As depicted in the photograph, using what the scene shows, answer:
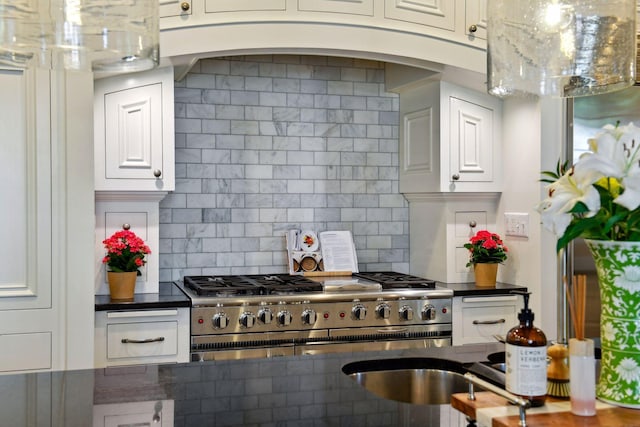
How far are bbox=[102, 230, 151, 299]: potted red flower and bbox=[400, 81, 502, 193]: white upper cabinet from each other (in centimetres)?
173

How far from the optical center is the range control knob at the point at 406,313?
12.7 feet

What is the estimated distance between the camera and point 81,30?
1.59 meters

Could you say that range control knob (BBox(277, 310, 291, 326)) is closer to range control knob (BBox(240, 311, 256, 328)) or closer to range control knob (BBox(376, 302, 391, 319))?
range control knob (BBox(240, 311, 256, 328))

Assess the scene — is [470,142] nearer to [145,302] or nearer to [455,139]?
[455,139]

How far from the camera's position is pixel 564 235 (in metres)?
1.62

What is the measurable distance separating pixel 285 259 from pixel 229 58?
1.25 m

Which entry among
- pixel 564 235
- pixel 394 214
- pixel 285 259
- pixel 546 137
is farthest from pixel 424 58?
pixel 564 235

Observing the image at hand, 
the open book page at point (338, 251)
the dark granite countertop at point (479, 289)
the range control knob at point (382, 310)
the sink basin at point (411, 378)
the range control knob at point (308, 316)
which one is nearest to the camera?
the sink basin at point (411, 378)

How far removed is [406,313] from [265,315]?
2.54 feet

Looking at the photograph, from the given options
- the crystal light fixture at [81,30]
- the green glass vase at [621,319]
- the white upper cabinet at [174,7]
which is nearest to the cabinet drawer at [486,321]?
the white upper cabinet at [174,7]

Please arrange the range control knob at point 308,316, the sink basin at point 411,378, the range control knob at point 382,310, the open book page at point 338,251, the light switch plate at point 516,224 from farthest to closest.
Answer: the open book page at point 338,251, the light switch plate at point 516,224, the range control knob at point 382,310, the range control knob at point 308,316, the sink basin at point 411,378

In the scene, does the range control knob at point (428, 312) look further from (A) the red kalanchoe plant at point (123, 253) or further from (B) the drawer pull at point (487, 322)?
(A) the red kalanchoe plant at point (123, 253)

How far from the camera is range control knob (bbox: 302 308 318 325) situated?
145 inches

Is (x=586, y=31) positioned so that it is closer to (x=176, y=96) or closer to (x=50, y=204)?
(x=50, y=204)
